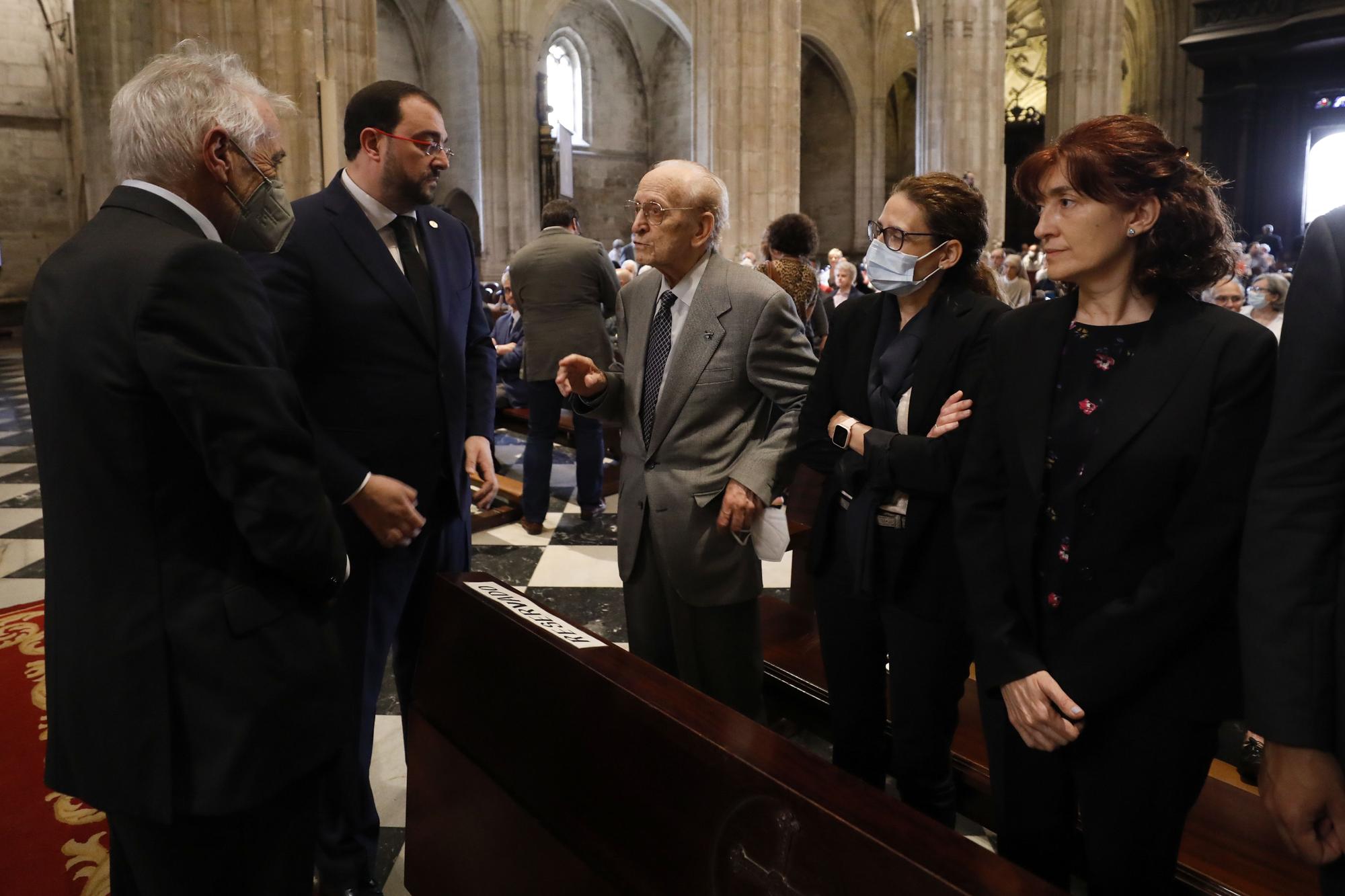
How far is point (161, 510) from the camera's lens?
48.5 inches

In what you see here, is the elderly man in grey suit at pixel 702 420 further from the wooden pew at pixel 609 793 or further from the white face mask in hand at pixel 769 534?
the wooden pew at pixel 609 793

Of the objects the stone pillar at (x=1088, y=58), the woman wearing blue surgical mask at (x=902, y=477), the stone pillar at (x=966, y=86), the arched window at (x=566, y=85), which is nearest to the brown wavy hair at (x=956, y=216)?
the woman wearing blue surgical mask at (x=902, y=477)

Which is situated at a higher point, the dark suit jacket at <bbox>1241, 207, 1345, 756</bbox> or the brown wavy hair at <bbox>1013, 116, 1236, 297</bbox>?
the brown wavy hair at <bbox>1013, 116, 1236, 297</bbox>

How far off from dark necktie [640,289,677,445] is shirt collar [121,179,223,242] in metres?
1.17

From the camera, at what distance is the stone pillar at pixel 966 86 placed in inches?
610

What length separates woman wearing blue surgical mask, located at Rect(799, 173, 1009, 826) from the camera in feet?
6.29

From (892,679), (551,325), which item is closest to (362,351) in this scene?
(892,679)

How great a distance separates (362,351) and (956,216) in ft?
4.37

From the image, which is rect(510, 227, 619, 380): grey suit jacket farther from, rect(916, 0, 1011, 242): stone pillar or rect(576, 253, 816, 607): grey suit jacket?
rect(916, 0, 1011, 242): stone pillar

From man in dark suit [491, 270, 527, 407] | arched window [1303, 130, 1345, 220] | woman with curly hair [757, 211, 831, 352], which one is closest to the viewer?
woman with curly hair [757, 211, 831, 352]

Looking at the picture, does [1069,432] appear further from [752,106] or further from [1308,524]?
[752,106]

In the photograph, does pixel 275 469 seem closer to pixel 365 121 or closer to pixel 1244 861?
pixel 365 121

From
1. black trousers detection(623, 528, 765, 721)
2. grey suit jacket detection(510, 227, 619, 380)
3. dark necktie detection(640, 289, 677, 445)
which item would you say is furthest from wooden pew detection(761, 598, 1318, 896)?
grey suit jacket detection(510, 227, 619, 380)

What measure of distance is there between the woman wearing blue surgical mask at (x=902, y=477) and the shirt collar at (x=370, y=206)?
1.07 metres
